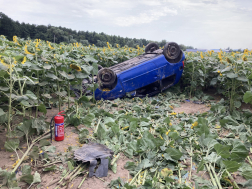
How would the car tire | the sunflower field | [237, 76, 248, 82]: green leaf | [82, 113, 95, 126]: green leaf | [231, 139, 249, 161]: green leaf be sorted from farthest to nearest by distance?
the car tire, [237, 76, 248, 82]: green leaf, [82, 113, 95, 126]: green leaf, [231, 139, 249, 161]: green leaf, the sunflower field

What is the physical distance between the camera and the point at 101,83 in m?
4.73

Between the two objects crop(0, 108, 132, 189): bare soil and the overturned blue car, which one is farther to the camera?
the overturned blue car

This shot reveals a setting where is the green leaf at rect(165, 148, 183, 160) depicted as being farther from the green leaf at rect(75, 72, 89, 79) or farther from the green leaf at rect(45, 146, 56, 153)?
the green leaf at rect(75, 72, 89, 79)

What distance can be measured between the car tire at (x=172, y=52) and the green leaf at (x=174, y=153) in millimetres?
3441

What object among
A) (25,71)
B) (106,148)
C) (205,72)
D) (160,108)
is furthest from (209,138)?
(205,72)

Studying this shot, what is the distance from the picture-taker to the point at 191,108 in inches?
194

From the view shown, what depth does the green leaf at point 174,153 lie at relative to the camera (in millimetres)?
2347

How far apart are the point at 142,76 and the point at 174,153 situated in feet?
9.55

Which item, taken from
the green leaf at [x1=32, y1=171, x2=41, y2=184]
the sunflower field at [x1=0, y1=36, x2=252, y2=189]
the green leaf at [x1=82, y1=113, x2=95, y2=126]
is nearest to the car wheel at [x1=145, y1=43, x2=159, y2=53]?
the sunflower field at [x1=0, y1=36, x2=252, y2=189]

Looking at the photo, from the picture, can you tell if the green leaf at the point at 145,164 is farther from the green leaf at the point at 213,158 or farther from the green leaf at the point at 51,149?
the green leaf at the point at 51,149

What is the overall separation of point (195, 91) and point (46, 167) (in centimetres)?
489

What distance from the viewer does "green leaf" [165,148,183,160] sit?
2347 mm

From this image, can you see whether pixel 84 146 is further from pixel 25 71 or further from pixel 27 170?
pixel 25 71

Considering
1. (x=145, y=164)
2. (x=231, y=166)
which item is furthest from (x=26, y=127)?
(x=231, y=166)
